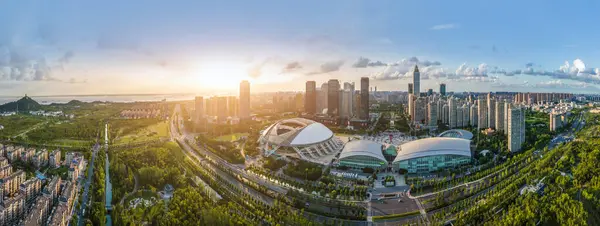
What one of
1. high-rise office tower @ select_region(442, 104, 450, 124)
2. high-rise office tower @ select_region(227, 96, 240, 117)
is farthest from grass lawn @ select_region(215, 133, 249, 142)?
high-rise office tower @ select_region(442, 104, 450, 124)

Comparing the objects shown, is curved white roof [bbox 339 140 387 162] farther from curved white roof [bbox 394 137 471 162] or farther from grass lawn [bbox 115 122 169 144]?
grass lawn [bbox 115 122 169 144]

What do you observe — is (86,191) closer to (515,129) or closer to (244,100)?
(515,129)

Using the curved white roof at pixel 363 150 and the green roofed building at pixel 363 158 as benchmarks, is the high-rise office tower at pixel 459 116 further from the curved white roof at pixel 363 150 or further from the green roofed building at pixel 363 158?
the green roofed building at pixel 363 158

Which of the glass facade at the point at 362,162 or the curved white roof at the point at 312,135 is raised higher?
the curved white roof at the point at 312,135

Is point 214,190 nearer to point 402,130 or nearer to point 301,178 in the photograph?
point 301,178

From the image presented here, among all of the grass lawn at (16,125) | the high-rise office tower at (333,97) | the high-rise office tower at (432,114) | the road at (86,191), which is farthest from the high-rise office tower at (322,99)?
the grass lawn at (16,125)

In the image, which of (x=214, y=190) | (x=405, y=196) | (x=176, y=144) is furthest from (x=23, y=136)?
(x=405, y=196)

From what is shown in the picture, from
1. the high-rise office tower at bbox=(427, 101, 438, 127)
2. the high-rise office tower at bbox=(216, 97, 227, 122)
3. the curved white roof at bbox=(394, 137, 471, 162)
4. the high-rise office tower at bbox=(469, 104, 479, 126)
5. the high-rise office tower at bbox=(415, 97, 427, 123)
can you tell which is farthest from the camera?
the high-rise office tower at bbox=(216, 97, 227, 122)
